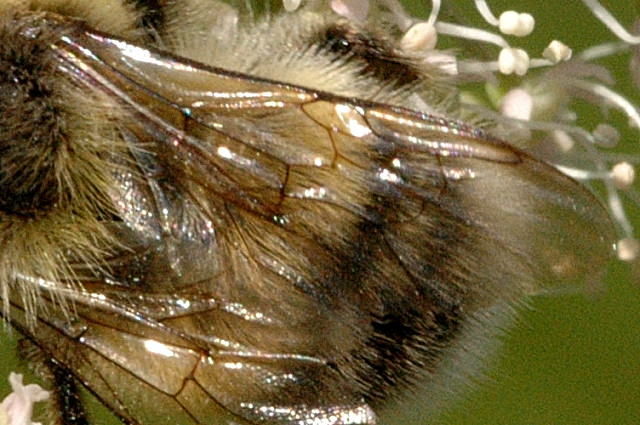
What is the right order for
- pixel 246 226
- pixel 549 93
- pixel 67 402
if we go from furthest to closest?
pixel 549 93 → pixel 67 402 → pixel 246 226

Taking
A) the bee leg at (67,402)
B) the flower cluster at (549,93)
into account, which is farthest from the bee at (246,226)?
the flower cluster at (549,93)

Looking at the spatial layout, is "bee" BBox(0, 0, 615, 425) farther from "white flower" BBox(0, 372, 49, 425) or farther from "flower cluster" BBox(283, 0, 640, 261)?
"flower cluster" BBox(283, 0, 640, 261)

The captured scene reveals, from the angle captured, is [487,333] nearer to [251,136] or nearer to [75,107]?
[251,136]

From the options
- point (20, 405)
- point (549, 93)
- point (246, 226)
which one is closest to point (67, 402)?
point (20, 405)

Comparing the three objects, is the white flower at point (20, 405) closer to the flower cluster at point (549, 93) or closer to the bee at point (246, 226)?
the bee at point (246, 226)

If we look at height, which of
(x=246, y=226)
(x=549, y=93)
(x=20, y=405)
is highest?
(x=549, y=93)

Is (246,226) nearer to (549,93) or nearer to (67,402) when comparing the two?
(67,402)
